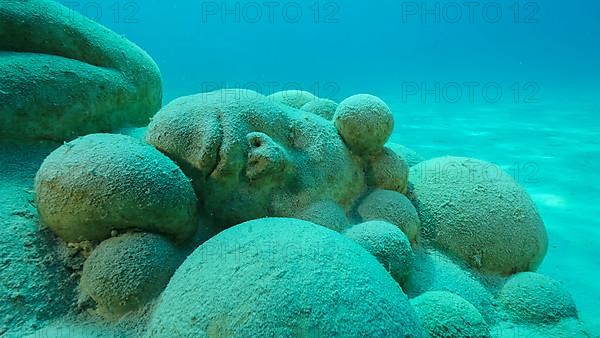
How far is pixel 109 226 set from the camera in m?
1.83

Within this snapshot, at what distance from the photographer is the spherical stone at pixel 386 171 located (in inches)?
109

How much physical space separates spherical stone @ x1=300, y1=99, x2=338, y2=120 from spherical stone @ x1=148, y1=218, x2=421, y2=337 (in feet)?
4.95

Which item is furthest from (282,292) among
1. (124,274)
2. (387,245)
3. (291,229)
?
(387,245)

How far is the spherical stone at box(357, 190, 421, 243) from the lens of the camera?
2.57 m

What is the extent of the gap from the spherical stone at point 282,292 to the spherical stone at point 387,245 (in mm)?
435

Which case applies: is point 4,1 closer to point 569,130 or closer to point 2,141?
point 2,141

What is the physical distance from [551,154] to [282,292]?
804cm

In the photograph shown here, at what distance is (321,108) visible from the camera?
308 cm

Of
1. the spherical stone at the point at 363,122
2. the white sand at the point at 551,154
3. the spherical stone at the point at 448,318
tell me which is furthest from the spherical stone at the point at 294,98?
the white sand at the point at 551,154

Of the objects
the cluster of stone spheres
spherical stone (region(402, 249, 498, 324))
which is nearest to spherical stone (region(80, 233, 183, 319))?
the cluster of stone spheres

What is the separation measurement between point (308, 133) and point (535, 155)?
22.7ft

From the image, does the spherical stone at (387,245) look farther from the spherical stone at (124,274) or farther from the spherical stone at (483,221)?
the spherical stone at (124,274)

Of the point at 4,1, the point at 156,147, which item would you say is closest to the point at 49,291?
the point at 156,147

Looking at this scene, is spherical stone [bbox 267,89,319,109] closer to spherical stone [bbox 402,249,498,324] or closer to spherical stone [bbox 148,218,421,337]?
spherical stone [bbox 402,249,498,324]
